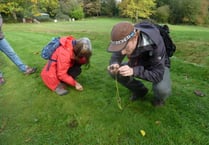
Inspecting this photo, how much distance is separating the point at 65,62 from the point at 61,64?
0.07 metres

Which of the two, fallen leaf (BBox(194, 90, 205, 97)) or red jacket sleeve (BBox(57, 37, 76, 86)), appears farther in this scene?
fallen leaf (BBox(194, 90, 205, 97))

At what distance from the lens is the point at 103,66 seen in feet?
16.8

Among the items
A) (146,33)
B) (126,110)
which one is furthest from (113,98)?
(146,33)

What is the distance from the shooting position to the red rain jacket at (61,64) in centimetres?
339

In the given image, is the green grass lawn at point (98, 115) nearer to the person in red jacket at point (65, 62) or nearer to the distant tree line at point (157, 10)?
the person in red jacket at point (65, 62)

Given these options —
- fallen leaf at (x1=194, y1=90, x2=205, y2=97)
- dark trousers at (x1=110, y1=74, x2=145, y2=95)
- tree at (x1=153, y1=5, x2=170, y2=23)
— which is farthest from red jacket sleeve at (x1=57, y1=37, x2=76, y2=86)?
tree at (x1=153, y1=5, x2=170, y2=23)

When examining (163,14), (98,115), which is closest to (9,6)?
(163,14)

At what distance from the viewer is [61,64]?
133 inches

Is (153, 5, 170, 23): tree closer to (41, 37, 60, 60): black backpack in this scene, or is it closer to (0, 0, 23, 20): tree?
(0, 0, 23, 20): tree

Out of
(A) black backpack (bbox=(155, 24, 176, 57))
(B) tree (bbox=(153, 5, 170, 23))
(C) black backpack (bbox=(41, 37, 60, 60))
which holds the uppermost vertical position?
(A) black backpack (bbox=(155, 24, 176, 57))

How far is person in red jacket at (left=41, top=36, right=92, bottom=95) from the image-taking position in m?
3.38

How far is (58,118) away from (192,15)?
35.0m

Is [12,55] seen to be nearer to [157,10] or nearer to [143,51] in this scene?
[143,51]

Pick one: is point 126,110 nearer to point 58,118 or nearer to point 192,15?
point 58,118
